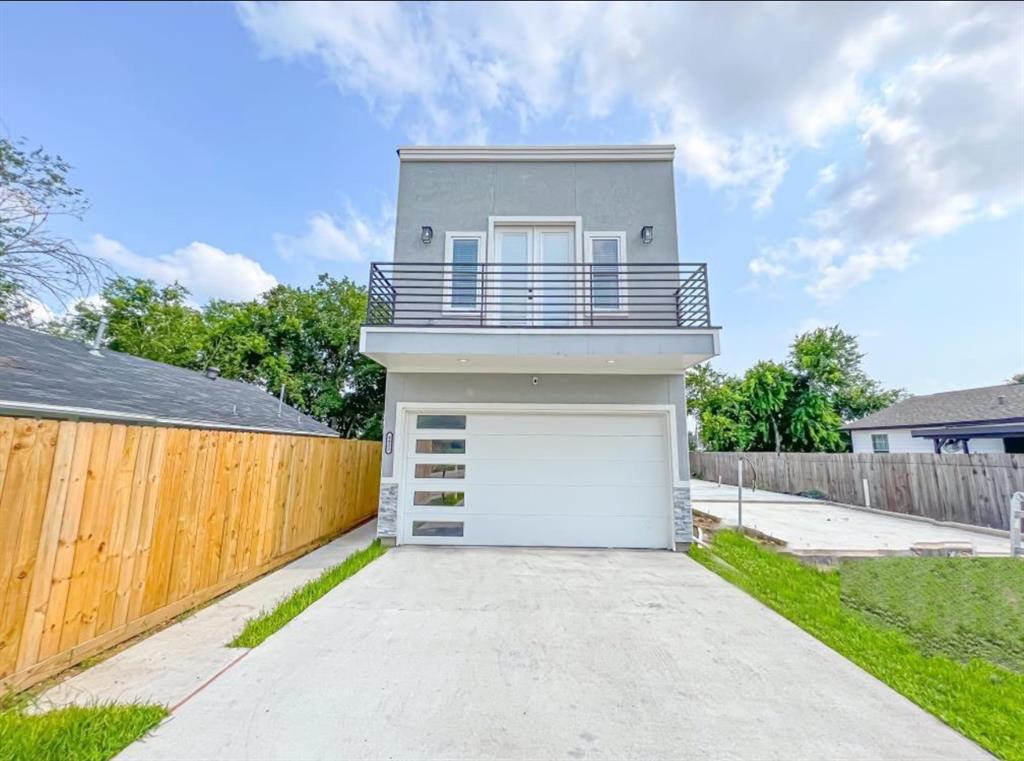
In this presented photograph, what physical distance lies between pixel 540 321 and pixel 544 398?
1.36 metres

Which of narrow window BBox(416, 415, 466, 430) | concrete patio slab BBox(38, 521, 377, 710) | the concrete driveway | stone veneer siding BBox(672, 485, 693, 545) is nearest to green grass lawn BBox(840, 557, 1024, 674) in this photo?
the concrete driveway

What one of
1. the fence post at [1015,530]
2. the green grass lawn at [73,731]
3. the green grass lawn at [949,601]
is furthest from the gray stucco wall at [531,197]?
the fence post at [1015,530]

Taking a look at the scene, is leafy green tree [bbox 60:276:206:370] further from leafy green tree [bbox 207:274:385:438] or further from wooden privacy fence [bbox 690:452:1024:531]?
wooden privacy fence [bbox 690:452:1024:531]

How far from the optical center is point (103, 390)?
5547 mm

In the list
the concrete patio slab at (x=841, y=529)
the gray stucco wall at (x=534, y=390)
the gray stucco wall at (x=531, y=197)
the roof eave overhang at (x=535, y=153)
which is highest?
the roof eave overhang at (x=535, y=153)

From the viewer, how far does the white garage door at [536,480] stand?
725cm

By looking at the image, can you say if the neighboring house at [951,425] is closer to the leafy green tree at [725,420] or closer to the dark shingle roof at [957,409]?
the dark shingle roof at [957,409]

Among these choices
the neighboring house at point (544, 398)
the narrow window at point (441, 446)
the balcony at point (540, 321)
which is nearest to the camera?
the balcony at point (540, 321)

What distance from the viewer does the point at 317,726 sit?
8.45ft

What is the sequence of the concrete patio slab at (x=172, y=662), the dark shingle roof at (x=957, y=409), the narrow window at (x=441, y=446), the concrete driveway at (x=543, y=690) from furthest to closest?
the dark shingle roof at (x=957, y=409), the narrow window at (x=441, y=446), the concrete patio slab at (x=172, y=662), the concrete driveway at (x=543, y=690)

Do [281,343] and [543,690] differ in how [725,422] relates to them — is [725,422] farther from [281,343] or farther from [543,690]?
[543,690]

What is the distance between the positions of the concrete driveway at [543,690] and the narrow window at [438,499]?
2.49 m

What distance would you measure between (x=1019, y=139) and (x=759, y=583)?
10.7m

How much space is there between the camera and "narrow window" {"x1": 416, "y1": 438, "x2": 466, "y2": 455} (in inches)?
294
